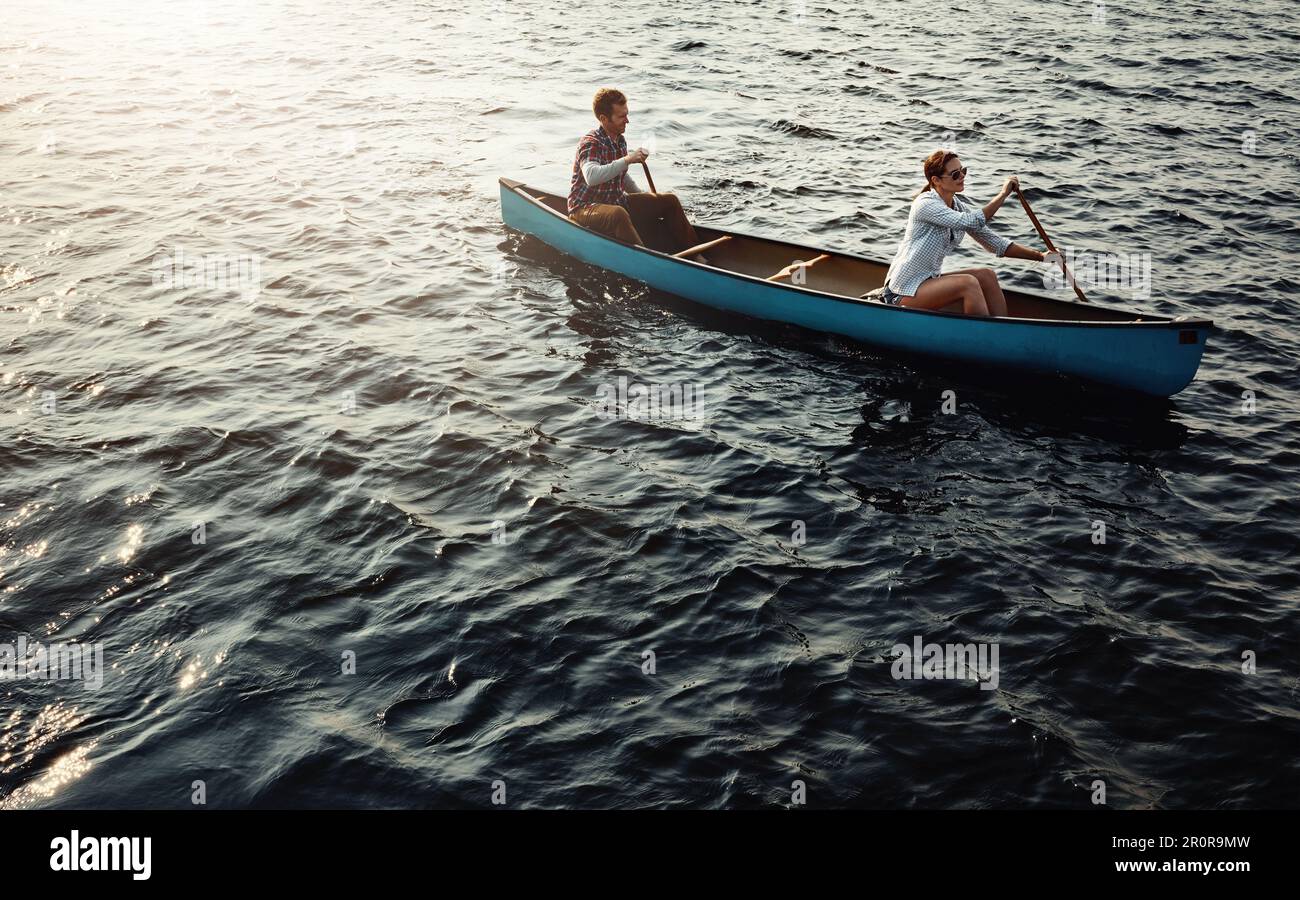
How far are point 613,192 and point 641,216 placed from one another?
0.47 meters

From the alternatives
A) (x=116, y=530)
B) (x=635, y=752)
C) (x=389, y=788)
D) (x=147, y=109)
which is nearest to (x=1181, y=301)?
(x=635, y=752)

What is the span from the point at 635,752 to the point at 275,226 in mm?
11693

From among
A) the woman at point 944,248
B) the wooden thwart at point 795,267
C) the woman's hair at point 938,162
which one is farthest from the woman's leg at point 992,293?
the wooden thwart at point 795,267

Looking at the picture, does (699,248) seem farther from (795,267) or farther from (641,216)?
(795,267)

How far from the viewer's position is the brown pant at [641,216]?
1323cm

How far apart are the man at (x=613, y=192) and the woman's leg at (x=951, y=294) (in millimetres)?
3875

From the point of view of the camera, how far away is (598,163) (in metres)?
13.1

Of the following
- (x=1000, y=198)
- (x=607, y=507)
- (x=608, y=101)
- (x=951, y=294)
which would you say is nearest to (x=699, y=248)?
(x=608, y=101)

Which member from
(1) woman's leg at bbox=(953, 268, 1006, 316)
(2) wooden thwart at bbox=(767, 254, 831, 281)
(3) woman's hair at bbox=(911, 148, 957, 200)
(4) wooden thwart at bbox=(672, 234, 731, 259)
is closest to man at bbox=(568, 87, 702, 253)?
(4) wooden thwart at bbox=(672, 234, 731, 259)

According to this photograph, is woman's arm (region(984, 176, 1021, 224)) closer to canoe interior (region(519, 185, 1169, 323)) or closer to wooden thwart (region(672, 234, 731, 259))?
canoe interior (region(519, 185, 1169, 323))

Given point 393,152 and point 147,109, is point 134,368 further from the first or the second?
point 147,109

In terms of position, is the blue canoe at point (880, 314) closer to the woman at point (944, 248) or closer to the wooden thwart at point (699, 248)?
the wooden thwart at point (699, 248)

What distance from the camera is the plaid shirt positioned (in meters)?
13.0

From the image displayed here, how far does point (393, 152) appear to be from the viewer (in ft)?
62.8
